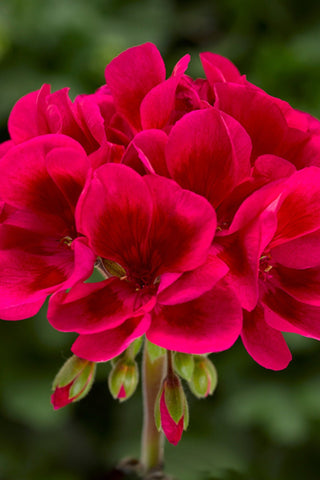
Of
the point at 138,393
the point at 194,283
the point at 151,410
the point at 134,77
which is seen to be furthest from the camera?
the point at 138,393

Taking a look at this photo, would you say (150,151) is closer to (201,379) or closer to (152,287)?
(152,287)

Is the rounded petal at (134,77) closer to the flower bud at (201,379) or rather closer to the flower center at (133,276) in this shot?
the flower center at (133,276)

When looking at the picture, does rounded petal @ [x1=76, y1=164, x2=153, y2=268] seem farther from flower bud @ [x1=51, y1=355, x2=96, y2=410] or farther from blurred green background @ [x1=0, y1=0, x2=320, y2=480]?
blurred green background @ [x1=0, y1=0, x2=320, y2=480]

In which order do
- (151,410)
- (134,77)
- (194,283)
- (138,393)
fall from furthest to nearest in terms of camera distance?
(138,393)
(151,410)
(134,77)
(194,283)

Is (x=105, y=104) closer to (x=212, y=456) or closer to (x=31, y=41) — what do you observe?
(x=212, y=456)

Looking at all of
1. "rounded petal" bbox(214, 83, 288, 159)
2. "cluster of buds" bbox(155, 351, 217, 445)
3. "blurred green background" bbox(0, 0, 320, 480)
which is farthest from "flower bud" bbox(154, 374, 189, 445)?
"blurred green background" bbox(0, 0, 320, 480)

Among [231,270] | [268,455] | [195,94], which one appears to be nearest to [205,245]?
[231,270]

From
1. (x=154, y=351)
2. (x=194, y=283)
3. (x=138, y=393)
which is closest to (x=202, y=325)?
(x=194, y=283)

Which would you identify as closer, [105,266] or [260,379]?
[105,266]
